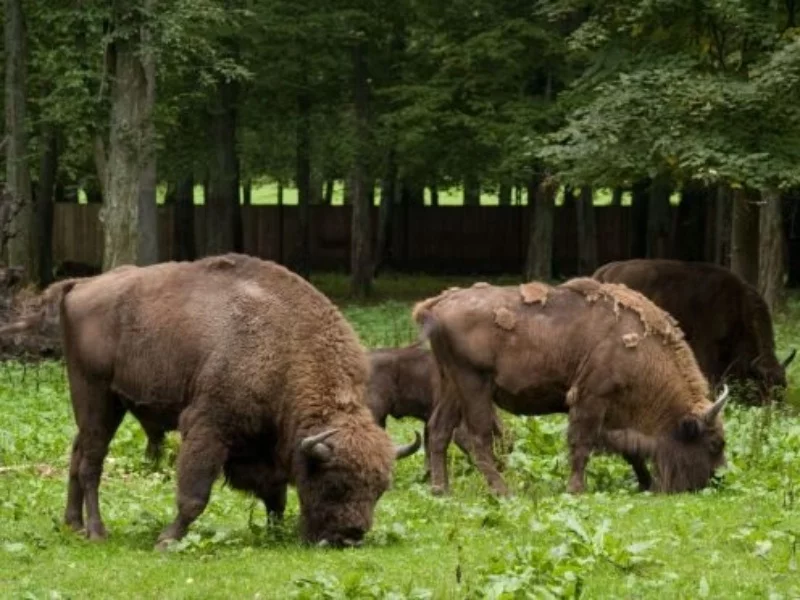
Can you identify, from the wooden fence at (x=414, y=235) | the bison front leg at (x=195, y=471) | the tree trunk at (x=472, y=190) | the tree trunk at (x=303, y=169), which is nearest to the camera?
the bison front leg at (x=195, y=471)

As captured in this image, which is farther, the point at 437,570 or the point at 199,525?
the point at 199,525

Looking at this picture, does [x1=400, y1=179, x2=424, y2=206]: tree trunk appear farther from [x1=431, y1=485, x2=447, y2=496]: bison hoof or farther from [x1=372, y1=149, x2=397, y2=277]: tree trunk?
[x1=431, y1=485, x2=447, y2=496]: bison hoof

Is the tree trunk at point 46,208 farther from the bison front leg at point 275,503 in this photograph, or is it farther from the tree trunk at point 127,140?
the bison front leg at point 275,503

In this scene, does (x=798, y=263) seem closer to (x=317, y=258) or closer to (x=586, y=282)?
(x=317, y=258)

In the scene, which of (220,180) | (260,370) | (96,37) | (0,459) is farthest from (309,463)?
(220,180)

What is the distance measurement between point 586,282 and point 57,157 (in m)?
28.5

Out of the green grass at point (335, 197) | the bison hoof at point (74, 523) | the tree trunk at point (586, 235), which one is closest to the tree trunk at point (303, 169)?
the tree trunk at point (586, 235)

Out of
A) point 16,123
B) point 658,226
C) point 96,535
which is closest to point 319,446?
point 96,535

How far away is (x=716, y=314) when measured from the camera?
21.4 m

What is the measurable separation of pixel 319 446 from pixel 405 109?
27.1 meters

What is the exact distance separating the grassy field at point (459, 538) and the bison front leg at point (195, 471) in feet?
0.62

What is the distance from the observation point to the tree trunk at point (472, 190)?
158 feet

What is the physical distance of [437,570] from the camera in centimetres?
1041

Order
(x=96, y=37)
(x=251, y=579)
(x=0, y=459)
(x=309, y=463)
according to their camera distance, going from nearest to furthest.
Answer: (x=251, y=579) < (x=309, y=463) < (x=0, y=459) < (x=96, y=37)
